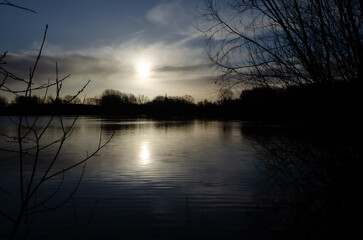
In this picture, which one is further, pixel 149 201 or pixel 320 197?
pixel 149 201

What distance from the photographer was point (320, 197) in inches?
283

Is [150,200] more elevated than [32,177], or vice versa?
[32,177]

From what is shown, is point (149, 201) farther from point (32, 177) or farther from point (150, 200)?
point (32, 177)

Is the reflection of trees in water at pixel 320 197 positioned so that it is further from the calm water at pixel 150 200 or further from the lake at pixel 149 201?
the calm water at pixel 150 200

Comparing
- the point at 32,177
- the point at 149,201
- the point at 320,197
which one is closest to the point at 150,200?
the point at 149,201

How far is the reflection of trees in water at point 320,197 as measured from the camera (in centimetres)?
474

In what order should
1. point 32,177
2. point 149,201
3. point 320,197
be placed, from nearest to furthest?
point 32,177 → point 320,197 → point 149,201

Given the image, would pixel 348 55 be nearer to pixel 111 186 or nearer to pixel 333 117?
pixel 333 117

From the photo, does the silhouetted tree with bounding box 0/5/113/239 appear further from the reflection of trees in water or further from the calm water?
the reflection of trees in water

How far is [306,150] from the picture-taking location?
5.36m

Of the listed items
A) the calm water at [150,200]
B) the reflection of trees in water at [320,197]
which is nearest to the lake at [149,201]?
the calm water at [150,200]

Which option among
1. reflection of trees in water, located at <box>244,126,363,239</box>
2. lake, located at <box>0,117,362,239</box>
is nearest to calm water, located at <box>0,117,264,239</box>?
lake, located at <box>0,117,362,239</box>

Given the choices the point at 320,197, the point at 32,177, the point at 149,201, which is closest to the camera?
the point at 32,177

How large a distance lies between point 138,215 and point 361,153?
534 centimetres
